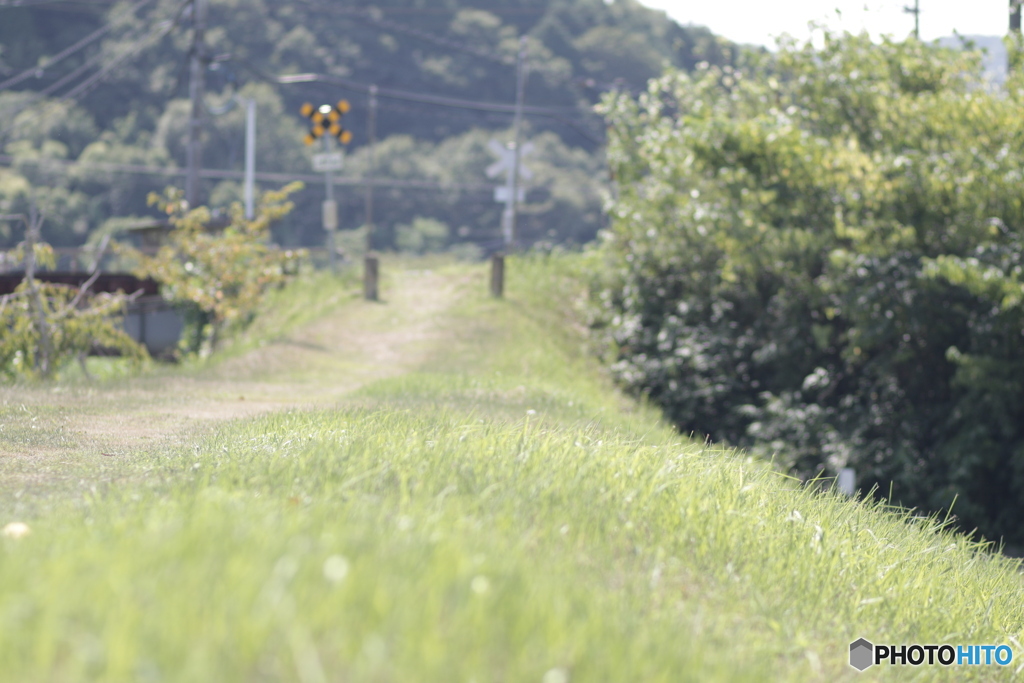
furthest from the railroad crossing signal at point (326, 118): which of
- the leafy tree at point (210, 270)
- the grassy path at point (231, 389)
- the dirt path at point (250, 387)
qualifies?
the dirt path at point (250, 387)

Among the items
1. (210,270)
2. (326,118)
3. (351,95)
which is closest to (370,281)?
(210,270)

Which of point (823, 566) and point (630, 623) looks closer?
point (630, 623)

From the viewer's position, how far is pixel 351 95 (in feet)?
280

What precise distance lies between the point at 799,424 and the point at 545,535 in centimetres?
1199

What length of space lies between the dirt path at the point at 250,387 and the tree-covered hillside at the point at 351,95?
47.2 m

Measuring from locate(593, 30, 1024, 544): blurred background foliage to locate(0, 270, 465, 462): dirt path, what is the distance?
4042 mm

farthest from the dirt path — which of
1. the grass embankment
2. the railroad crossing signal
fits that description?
the railroad crossing signal

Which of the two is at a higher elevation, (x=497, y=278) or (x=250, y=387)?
(x=497, y=278)

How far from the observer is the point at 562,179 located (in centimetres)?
8219

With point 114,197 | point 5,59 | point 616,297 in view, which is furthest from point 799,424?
point 5,59

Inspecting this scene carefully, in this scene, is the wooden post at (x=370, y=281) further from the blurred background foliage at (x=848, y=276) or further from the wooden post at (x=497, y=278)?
the blurred background foliage at (x=848, y=276)

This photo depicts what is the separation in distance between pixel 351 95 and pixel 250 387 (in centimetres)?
7748

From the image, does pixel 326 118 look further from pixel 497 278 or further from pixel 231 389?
pixel 231 389

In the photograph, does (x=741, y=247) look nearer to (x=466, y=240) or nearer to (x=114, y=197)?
(x=114, y=197)
